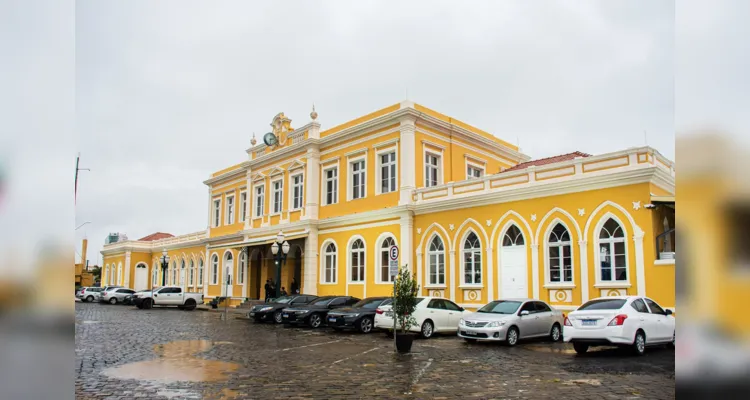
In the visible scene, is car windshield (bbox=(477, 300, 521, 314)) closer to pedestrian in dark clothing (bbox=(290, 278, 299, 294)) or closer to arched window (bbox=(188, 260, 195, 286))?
pedestrian in dark clothing (bbox=(290, 278, 299, 294))

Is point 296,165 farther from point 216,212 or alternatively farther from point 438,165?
point 216,212

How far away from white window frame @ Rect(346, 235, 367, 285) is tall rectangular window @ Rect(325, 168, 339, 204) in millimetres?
2943

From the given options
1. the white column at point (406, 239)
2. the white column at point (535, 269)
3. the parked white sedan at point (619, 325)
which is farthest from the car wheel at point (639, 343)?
the white column at point (406, 239)

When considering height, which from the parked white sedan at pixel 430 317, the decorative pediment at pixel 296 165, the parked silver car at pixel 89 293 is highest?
the decorative pediment at pixel 296 165

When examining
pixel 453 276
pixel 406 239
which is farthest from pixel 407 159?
pixel 453 276

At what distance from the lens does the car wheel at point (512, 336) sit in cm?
1631

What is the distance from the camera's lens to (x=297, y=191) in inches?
1346

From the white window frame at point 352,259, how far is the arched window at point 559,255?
1029 centimetres

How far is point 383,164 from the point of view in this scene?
28.4m

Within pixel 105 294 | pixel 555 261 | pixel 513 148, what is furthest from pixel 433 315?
pixel 105 294

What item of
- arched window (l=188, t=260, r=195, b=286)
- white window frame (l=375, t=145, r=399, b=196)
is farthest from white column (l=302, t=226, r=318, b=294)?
arched window (l=188, t=260, r=195, b=286)

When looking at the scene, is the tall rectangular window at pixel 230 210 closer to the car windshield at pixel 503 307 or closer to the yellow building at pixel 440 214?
the yellow building at pixel 440 214

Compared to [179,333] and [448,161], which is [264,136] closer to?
A: [448,161]

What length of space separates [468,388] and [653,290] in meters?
10.7
